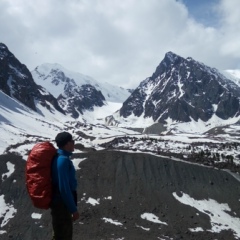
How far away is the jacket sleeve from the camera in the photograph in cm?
845

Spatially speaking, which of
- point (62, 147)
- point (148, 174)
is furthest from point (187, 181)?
point (62, 147)

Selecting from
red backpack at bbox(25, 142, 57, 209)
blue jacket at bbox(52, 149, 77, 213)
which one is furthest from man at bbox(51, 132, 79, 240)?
red backpack at bbox(25, 142, 57, 209)

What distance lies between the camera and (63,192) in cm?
846

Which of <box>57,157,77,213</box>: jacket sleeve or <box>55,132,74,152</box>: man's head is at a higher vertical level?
<box>55,132,74,152</box>: man's head

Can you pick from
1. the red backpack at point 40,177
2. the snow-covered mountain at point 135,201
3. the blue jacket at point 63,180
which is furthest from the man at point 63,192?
the snow-covered mountain at point 135,201

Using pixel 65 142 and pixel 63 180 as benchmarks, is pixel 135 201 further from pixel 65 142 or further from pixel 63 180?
pixel 63 180

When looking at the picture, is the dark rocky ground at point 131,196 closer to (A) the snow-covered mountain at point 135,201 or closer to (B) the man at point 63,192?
(A) the snow-covered mountain at point 135,201

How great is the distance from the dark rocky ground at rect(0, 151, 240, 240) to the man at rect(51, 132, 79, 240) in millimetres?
28457

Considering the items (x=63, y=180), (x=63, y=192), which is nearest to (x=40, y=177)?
(x=63, y=180)

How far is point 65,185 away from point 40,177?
0.62 metres

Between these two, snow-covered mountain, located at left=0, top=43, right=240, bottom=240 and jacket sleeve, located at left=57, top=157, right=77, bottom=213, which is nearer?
jacket sleeve, located at left=57, top=157, right=77, bottom=213

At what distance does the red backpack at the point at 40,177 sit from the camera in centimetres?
842

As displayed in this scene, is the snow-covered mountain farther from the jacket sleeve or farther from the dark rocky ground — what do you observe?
the jacket sleeve

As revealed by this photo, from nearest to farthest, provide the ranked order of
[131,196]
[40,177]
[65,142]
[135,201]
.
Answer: [40,177] → [65,142] → [135,201] → [131,196]
